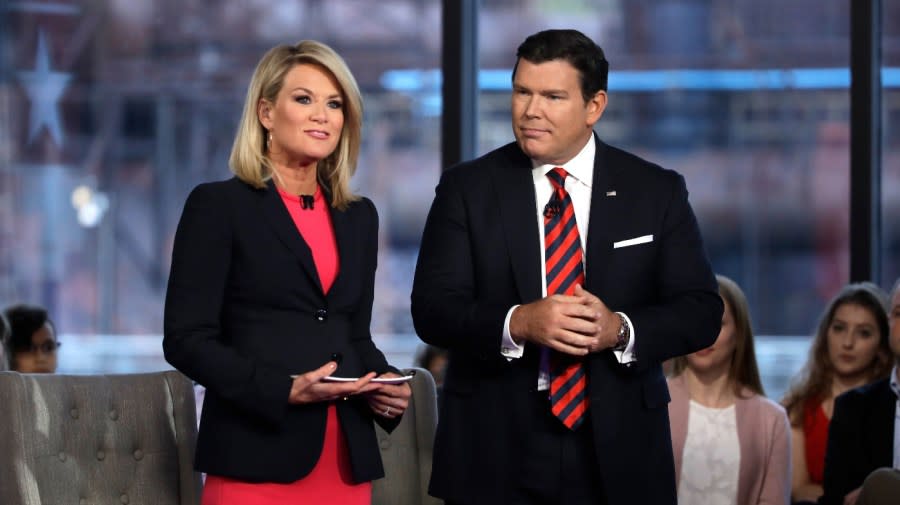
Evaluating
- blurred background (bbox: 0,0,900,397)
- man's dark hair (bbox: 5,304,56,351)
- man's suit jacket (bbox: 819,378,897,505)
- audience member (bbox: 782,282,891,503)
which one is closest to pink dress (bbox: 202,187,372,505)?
man's suit jacket (bbox: 819,378,897,505)

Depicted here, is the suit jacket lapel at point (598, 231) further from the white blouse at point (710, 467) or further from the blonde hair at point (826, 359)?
the blonde hair at point (826, 359)

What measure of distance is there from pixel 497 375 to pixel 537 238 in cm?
27

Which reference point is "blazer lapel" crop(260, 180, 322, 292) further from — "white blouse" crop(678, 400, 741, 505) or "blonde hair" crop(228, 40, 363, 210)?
"white blouse" crop(678, 400, 741, 505)

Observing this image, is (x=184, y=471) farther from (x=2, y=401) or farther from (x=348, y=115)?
(x=348, y=115)

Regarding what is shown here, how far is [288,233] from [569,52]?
0.63 meters

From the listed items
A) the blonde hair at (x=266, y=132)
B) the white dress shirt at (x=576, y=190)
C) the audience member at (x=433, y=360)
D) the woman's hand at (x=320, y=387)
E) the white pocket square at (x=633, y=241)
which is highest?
the blonde hair at (x=266, y=132)

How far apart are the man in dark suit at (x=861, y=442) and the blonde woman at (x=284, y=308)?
Result: 193 centimetres

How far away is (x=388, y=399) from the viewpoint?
2.47 m

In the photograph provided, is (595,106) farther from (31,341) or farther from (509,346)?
(31,341)

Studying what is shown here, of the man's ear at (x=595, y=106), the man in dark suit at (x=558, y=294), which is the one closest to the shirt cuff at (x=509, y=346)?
the man in dark suit at (x=558, y=294)

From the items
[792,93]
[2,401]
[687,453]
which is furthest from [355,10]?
[2,401]

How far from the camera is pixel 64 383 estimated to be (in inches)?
127

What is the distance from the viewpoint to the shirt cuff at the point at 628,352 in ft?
7.74

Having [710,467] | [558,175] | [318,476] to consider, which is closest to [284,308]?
[318,476]
